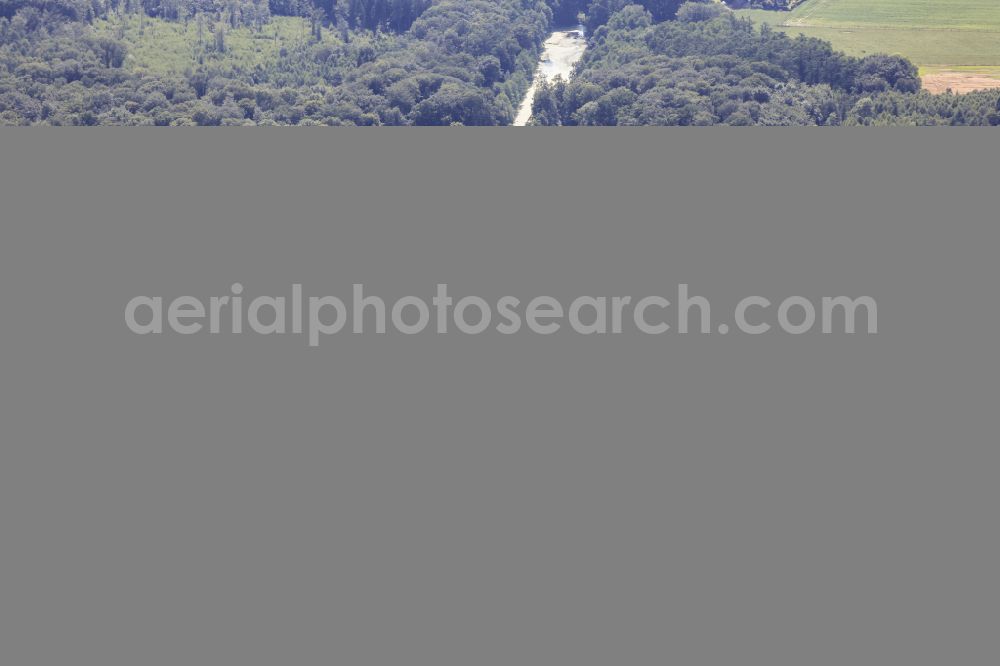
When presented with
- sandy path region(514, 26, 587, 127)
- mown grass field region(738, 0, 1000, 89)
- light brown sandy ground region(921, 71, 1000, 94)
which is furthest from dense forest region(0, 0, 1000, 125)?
mown grass field region(738, 0, 1000, 89)

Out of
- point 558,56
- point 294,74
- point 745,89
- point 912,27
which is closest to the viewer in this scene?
point 745,89

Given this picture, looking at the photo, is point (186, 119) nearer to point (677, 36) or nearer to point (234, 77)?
point (234, 77)

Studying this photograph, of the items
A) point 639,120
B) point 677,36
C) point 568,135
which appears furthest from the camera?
point 677,36

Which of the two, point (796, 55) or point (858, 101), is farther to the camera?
point (796, 55)

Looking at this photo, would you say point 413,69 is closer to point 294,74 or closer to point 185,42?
point 294,74

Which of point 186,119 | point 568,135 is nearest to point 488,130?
point 568,135

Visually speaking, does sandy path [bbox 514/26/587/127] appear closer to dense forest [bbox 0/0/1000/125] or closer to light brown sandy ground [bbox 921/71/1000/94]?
dense forest [bbox 0/0/1000/125]

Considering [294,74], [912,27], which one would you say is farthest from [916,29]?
[294,74]
